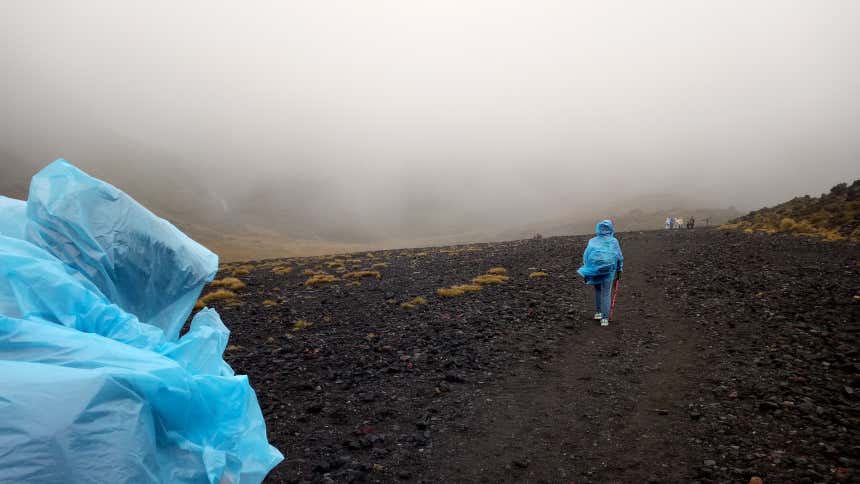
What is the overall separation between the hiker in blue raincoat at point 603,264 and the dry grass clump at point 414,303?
18.2ft

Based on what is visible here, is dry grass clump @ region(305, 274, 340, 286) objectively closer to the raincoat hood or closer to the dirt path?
the raincoat hood

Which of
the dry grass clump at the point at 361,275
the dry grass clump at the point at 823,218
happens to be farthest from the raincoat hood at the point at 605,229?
the dry grass clump at the point at 823,218

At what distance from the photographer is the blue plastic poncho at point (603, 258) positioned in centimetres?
1183

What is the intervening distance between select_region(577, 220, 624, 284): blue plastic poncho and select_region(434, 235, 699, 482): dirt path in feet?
4.90

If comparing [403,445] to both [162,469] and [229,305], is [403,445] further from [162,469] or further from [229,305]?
[229,305]

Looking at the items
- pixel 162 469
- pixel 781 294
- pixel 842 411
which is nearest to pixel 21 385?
pixel 162 469

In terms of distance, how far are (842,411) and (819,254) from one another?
1585cm

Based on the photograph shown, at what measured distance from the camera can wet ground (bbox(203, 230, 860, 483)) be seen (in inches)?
232

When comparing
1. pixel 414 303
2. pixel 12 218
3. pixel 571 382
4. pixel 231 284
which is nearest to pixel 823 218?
pixel 414 303

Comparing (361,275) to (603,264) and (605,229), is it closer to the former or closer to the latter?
(605,229)

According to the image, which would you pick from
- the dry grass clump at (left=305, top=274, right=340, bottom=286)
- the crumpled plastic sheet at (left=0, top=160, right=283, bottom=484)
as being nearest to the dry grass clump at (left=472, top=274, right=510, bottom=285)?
the dry grass clump at (left=305, top=274, right=340, bottom=286)

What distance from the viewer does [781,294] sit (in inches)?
514

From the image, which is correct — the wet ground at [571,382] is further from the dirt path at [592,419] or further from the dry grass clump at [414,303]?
the dry grass clump at [414,303]

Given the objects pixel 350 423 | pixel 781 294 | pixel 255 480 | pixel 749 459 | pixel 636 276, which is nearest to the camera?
pixel 255 480
